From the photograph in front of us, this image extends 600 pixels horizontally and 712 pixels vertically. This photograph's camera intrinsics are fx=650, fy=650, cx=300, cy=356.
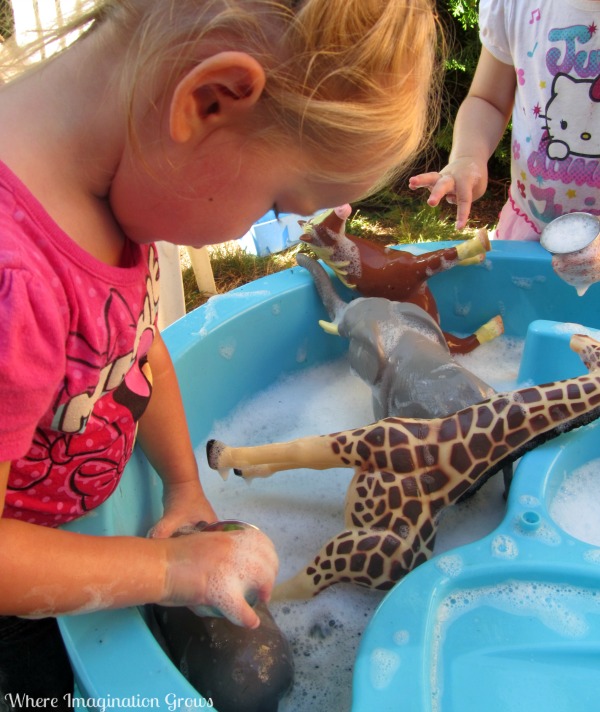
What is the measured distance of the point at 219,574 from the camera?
0.60m

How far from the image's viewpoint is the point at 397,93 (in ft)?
1.64

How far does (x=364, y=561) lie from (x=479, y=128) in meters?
1.02

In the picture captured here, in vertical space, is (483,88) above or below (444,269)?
above

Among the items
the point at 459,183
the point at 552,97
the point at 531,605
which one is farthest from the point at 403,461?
the point at 552,97

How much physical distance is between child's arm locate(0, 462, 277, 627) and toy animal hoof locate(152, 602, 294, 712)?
88mm

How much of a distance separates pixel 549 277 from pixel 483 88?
19.7 inches

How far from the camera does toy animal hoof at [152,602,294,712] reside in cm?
67

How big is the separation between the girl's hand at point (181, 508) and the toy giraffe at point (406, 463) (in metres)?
0.09

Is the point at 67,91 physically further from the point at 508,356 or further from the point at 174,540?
the point at 508,356

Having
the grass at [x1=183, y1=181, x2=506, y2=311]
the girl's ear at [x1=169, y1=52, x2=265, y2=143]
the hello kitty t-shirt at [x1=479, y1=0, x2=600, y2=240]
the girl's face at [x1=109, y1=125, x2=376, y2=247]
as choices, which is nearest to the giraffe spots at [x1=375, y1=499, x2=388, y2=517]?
the girl's face at [x1=109, y1=125, x2=376, y2=247]

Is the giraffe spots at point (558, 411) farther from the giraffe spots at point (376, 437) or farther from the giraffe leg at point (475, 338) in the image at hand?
the giraffe leg at point (475, 338)

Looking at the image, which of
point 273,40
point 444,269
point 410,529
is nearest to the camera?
point 273,40

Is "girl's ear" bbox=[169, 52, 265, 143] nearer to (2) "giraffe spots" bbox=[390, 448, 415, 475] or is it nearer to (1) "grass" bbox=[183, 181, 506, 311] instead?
(2) "giraffe spots" bbox=[390, 448, 415, 475]

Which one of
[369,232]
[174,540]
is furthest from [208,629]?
[369,232]
